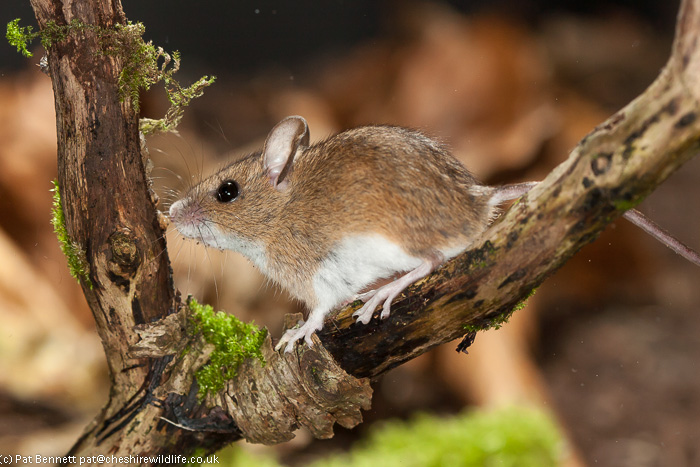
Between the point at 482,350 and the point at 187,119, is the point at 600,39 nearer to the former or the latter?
the point at 482,350

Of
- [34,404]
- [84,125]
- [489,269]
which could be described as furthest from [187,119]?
[489,269]

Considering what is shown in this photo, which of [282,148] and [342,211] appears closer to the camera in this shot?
[342,211]

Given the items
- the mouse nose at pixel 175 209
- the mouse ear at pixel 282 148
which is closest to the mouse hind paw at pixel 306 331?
the mouse ear at pixel 282 148

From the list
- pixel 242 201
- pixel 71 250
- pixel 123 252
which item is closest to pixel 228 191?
pixel 242 201

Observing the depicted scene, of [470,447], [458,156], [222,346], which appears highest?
[458,156]

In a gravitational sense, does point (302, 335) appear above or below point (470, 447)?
above

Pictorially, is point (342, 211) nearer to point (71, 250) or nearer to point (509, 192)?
point (509, 192)

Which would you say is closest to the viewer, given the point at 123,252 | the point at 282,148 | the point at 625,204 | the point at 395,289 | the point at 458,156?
the point at 625,204
